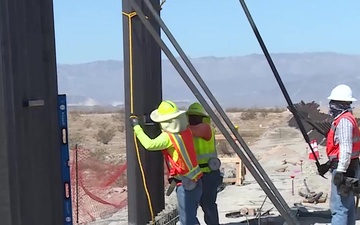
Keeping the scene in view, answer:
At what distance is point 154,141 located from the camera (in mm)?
5922

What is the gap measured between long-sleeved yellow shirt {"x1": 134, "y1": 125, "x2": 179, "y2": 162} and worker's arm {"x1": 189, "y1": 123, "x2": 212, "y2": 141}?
758 mm

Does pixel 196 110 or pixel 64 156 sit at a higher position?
pixel 196 110

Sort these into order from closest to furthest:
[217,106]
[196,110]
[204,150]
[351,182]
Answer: [217,106] → [351,182] → [196,110] → [204,150]

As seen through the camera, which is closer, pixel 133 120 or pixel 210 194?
pixel 133 120

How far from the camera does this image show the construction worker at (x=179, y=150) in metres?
6.00

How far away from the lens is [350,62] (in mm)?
181750

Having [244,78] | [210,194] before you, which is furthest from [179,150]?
[244,78]

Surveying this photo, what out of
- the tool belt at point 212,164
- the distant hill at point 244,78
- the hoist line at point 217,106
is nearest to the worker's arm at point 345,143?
A: the tool belt at point 212,164

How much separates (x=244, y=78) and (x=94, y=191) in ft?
505

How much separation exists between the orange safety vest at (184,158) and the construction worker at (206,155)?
22.8 inches

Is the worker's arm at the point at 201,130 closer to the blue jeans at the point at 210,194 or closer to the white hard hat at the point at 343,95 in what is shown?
the blue jeans at the point at 210,194

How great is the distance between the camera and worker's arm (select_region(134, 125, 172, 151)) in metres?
5.84

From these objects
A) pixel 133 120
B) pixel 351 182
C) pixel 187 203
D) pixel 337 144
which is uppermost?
pixel 133 120

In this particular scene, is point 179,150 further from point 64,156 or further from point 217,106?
point 64,156
